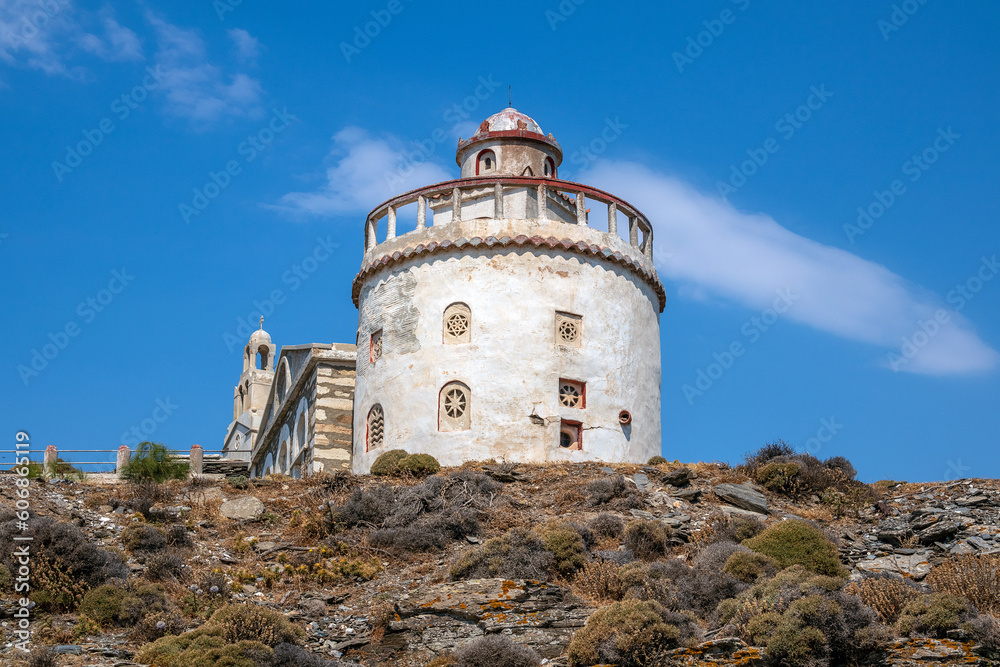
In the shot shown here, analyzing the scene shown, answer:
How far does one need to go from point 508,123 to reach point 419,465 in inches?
543

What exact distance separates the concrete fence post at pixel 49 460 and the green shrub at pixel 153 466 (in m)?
1.97

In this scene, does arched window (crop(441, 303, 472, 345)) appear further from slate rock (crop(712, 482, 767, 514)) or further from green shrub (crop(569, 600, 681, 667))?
green shrub (crop(569, 600, 681, 667))

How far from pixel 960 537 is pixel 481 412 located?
1317 cm

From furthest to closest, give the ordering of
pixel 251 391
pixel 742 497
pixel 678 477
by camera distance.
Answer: pixel 251 391, pixel 678 477, pixel 742 497

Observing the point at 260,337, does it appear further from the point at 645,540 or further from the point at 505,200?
the point at 645,540

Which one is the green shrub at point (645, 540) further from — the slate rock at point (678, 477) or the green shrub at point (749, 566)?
the slate rock at point (678, 477)

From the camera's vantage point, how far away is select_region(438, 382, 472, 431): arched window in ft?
104

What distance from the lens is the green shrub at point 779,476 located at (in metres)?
27.5

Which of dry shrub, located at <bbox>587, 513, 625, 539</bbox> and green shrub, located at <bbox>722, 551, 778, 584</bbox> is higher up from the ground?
dry shrub, located at <bbox>587, 513, 625, 539</bbox>

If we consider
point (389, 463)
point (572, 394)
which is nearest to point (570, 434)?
point (572, 394)

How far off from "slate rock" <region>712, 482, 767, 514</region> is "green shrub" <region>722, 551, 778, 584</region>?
536 cm

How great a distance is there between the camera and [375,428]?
33.2 m

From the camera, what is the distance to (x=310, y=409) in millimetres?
37594

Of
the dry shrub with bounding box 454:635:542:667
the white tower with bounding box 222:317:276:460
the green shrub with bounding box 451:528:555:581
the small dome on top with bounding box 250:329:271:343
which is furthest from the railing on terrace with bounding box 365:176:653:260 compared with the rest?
the small dome on top with bounding box 250:329:271:343
